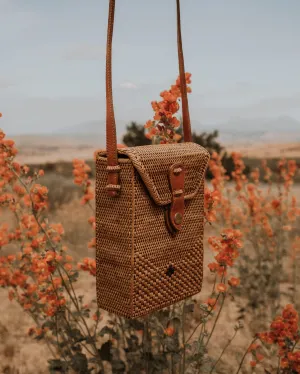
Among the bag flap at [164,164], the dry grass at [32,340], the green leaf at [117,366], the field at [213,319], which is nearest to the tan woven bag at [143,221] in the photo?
the bag flap at [164,164]

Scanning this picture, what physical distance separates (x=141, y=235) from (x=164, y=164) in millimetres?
311

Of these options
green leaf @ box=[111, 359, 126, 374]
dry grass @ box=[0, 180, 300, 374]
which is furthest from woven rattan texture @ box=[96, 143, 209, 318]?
dry grass @ box=[0, 180, 300, 374]

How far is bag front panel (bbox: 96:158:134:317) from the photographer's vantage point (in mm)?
2041

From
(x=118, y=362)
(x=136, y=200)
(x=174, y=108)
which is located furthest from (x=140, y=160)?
(x=118, y=362)

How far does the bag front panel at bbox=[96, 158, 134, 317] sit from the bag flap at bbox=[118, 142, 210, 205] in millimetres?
53

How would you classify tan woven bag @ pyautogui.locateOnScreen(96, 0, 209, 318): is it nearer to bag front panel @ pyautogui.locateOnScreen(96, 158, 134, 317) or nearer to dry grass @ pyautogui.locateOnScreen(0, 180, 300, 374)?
bag front panel @ pyautogui.locateOnScreen(96, 158, 134, 317)

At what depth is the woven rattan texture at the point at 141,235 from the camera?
2.04 meters

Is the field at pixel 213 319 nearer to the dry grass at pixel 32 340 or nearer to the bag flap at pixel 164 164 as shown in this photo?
the dry grass at pixel 32 340

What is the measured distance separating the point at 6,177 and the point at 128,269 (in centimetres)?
136

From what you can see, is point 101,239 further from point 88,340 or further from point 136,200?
point 88,340

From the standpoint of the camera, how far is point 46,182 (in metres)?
8.91

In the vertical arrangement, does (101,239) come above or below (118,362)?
above

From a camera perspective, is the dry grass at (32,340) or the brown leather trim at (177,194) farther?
the dry grass at (32,340)

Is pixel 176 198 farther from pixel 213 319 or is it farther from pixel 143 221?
pixel 213 319
